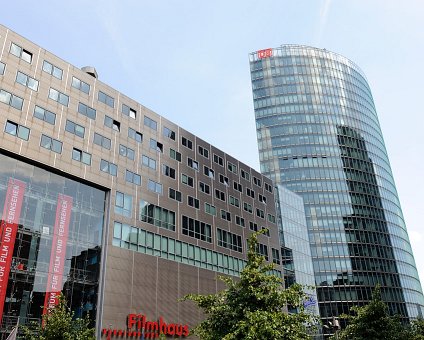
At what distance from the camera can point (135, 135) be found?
5269 centimetres

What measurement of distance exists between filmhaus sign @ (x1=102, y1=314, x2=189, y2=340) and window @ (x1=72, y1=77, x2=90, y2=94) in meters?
25.5

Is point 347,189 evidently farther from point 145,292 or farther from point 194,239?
point 145,292

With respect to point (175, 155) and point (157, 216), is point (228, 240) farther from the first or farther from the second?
point (175, 155)

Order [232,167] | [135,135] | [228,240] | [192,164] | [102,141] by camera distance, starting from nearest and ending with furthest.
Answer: [102,141]
[135,135]
[192,164]
[228,240]
[232,167]

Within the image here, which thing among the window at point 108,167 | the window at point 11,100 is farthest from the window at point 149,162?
the window at point 11,100

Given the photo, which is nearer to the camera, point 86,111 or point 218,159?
point 86,111

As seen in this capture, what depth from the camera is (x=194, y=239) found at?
55656mm

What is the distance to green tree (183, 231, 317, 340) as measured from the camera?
21.6 m

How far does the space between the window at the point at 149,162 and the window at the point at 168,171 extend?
174cm

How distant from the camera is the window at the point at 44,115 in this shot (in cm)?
4234

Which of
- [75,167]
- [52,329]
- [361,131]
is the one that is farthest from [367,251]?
[52,329]

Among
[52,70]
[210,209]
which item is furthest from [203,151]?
[52,70]

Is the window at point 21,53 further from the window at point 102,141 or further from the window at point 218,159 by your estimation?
Result: the window at point 218,159

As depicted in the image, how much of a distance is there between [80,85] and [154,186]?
1483 cm
